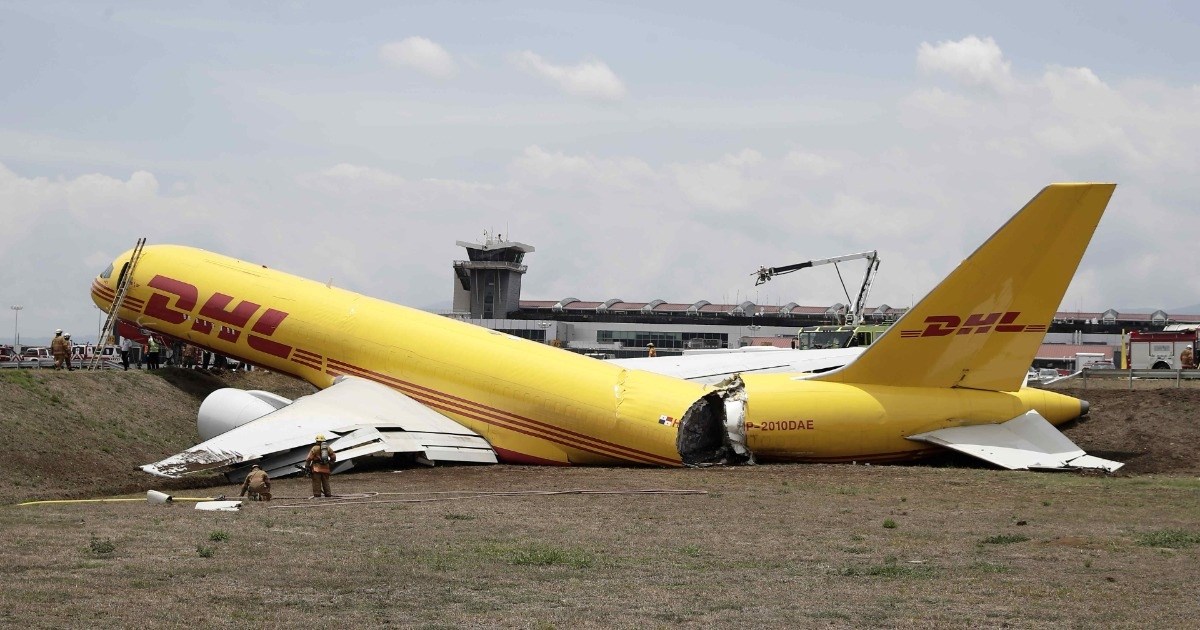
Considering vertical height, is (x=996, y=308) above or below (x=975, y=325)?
above

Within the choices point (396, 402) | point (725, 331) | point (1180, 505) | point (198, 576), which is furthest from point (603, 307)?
point (198, 576)

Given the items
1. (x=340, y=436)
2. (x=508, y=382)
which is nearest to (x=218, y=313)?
(x=340, y=436)

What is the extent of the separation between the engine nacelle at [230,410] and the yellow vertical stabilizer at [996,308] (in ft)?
47.0

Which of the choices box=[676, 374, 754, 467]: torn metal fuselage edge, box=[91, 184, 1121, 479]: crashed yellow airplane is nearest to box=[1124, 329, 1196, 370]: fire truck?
box=[91, 184, 1121, 479]: crashed yellow airplane

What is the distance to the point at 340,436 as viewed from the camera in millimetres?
28578

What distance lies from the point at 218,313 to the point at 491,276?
236 ft

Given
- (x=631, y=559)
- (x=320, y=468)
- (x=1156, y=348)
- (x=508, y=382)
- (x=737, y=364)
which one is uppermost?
(x=1156, y=348)

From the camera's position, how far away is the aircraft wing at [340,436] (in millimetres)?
26469

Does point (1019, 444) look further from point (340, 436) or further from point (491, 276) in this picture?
point (491, 276)

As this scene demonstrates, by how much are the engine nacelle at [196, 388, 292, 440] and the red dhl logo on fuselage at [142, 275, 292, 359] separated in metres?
2.76

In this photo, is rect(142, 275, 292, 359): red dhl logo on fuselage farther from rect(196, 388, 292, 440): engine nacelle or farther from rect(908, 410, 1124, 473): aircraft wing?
rect(908, 410, 1124, 473): aircraft wing

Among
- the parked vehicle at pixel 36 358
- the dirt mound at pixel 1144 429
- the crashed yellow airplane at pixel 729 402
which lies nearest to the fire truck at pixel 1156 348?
the dirt mound at pixel 1144 429

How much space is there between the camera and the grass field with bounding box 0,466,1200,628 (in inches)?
459

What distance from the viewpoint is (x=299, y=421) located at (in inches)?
1132
